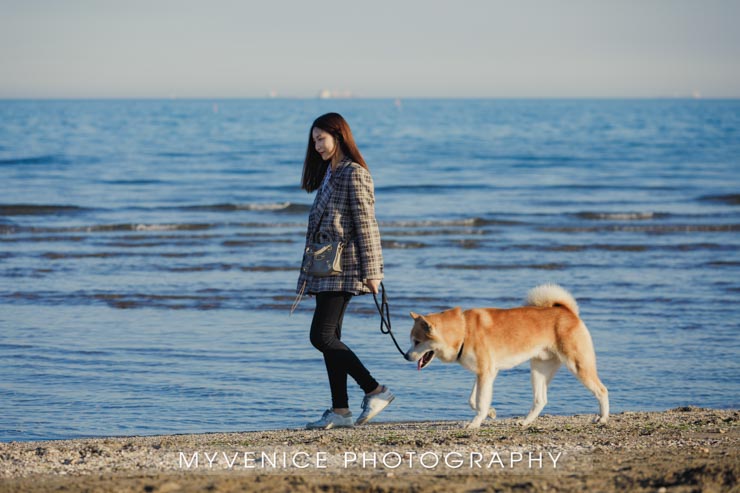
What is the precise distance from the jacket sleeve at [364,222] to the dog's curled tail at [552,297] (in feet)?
3.64

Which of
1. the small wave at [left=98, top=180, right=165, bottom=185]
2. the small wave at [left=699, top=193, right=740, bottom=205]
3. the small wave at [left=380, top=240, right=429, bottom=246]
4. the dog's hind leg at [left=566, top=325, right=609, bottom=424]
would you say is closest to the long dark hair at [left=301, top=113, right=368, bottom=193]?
the dog's hind leg at [left=566, top=325, right=609, bottom=424]

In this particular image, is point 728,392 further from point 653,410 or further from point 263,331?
point 263,331

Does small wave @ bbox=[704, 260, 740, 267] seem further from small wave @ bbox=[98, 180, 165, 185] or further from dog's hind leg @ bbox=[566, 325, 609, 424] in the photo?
small wave @ bbox=[98, 180, 165, 185]

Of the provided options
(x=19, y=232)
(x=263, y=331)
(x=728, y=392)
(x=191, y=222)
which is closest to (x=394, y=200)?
(x=191, y=222)

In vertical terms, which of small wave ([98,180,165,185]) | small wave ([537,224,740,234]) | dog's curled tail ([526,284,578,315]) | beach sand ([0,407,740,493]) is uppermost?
dog's curled tail ([526,284,578,315])

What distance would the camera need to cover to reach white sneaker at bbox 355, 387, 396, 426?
5.84 metres

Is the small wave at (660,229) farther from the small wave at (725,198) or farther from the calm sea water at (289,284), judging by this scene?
the small wave at (725,198)

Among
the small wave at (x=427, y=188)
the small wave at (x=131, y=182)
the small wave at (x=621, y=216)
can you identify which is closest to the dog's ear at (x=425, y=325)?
the small wave at (x=621, y=216)

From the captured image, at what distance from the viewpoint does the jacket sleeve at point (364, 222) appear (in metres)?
5.49

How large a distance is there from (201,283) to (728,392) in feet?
24.6

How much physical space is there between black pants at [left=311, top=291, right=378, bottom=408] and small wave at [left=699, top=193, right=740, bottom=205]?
63.5ft

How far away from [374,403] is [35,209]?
17.6 m

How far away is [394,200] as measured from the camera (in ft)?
79.3

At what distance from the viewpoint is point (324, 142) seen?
5539 millimetres
